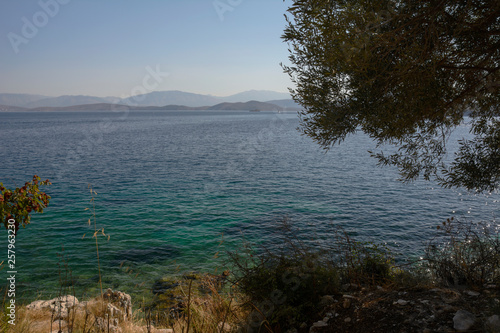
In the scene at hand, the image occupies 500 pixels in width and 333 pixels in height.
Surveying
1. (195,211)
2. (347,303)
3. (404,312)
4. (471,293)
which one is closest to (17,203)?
(347,303)

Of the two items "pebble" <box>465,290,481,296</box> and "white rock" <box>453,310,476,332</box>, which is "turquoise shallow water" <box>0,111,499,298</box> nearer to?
"white rock" <box>453,310,476,332</box>

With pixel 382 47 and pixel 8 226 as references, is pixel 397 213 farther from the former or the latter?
pixel 8 226

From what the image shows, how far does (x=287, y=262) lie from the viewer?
6121 mm

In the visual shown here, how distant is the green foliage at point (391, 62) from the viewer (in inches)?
244

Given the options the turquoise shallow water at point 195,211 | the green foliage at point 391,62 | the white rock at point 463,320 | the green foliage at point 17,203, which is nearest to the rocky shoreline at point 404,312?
the white rock at point 463,320

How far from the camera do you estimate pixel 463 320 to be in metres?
4.14

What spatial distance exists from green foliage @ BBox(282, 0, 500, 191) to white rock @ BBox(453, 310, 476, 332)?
3998 mm

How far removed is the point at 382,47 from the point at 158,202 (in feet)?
74.6

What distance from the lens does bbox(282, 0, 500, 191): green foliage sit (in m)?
6.19

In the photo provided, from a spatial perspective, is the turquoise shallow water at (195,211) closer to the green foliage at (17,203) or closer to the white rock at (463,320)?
the green foliage at (17,203)

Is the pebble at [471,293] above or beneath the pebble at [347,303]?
→ above

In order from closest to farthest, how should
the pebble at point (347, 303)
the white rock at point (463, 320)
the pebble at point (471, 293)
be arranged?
the white rock at point (463, 320) → the pebble at point (471, 293) → the pebble at point (347, 303)

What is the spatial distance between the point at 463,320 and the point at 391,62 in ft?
16.7

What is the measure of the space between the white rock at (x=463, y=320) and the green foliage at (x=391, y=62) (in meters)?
4.00
